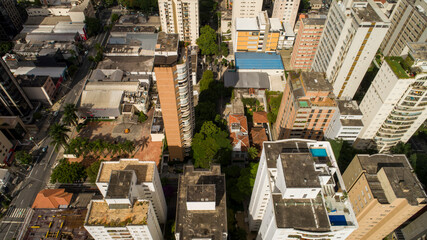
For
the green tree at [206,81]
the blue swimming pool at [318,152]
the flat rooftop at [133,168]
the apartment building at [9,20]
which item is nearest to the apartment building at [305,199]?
the blue swimming pool at [318,152]

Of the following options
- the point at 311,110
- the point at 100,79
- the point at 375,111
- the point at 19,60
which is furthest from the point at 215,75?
the point at 19,60

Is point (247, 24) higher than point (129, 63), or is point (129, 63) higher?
point (247, 24)

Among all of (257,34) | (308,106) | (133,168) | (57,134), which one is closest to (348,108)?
(308,106)

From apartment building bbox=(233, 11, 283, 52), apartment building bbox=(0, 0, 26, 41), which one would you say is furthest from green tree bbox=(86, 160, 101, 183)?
apartment building bbox=(0, 0, 26, 41)

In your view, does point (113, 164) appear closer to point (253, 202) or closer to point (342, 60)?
point (253, 202)

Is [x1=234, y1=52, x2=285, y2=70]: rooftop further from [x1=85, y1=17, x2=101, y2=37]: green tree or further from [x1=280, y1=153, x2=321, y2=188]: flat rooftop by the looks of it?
[x1=280, y1=153, x2=321, y2=188]: flat rooftop

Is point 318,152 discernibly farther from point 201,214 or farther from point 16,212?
point 16,212
